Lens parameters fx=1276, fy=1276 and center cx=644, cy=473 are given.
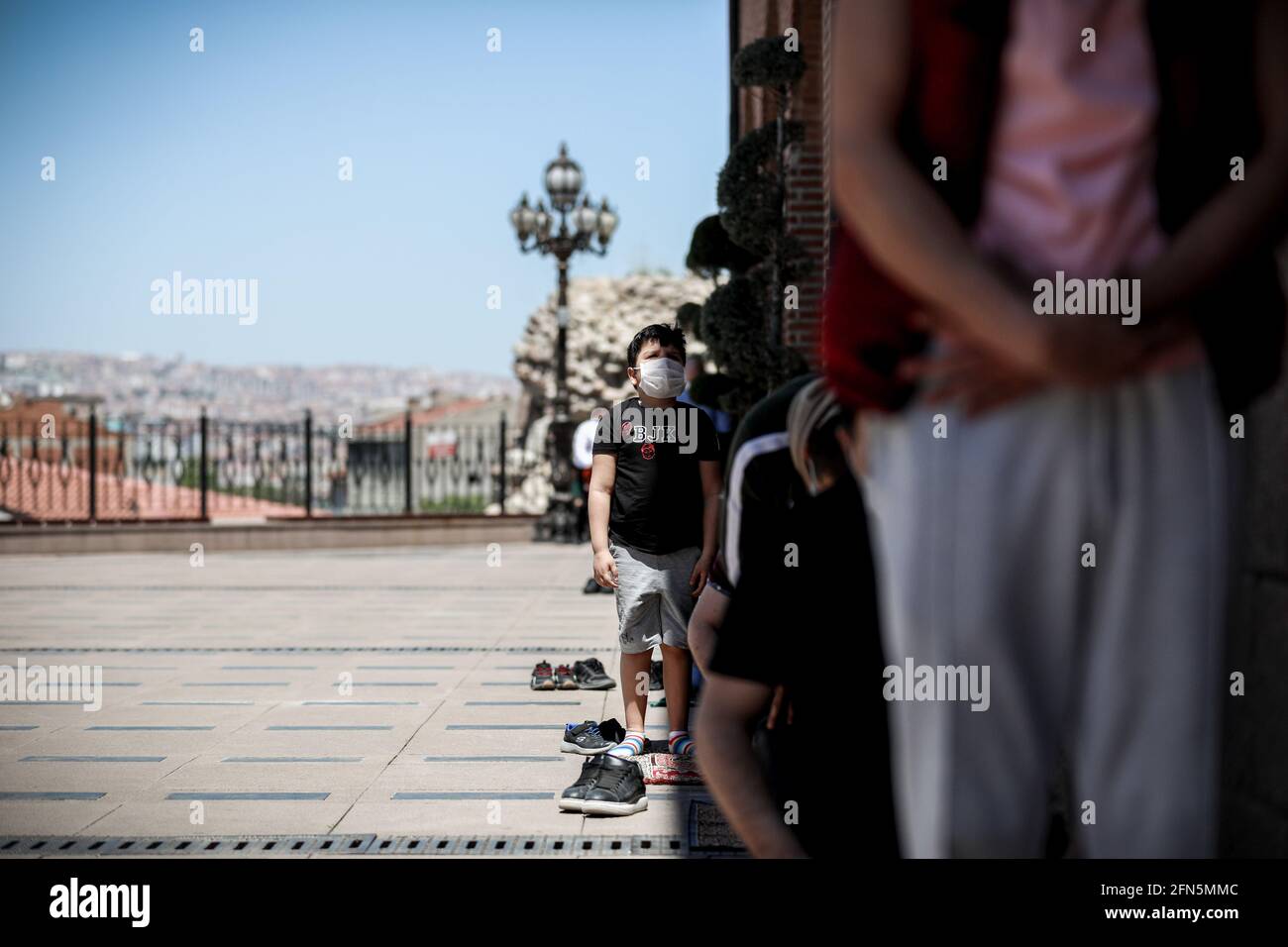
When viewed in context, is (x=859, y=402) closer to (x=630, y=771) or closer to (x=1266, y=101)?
(x=1266, y=101)

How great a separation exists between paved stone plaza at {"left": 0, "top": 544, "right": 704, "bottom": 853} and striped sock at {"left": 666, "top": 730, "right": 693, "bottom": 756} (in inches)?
14.9

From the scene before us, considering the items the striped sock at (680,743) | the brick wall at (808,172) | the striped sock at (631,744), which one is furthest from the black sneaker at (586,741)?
the brick wall at (808,172)

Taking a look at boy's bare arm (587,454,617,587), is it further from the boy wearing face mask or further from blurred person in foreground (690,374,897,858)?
blurred person in foreground (690,374,897,858)

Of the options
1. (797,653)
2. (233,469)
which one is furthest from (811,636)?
(233,469)

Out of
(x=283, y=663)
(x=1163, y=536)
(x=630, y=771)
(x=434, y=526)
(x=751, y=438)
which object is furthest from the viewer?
(x=434, y=526)

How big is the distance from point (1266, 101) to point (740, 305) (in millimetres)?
6221

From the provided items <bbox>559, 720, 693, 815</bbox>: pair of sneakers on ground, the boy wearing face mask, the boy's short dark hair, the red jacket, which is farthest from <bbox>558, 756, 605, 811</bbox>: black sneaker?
the red jacket

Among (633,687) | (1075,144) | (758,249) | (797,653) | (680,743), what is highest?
(758,249)

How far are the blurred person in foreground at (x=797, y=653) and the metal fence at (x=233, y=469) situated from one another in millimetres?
16538

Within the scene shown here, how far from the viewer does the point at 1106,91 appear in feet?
3.76

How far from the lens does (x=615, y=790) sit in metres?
4.20

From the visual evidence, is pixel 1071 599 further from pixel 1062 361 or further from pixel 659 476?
pixel 659 476

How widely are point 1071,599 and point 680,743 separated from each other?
3992mm
